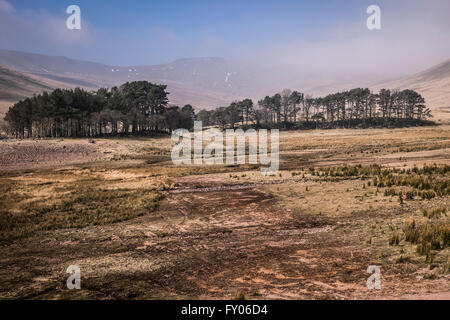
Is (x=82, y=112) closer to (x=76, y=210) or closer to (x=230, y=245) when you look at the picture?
(x=76, y=210)

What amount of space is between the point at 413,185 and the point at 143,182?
2385cm

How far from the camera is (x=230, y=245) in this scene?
1413 centimetres

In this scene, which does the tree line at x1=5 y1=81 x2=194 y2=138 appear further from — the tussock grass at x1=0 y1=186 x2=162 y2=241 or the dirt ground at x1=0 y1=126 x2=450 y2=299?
the tussock grass at x1=0 y1=186 x2=162 y2=241

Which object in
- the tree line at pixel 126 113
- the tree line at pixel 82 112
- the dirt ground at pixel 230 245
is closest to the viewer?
the dirt ground at pixel 230 245

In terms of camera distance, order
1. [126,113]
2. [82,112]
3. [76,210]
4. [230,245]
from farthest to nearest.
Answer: [126,113] → [82,112] → [76,210] → [230,245]

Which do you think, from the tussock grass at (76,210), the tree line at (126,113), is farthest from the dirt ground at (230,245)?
the tree line at (126,113)

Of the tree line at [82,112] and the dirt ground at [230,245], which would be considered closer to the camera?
the dirt ground at [230,245]

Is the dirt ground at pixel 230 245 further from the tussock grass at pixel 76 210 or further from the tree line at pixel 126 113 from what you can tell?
the tree line at pixel 126 113

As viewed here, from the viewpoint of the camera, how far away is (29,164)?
158ft

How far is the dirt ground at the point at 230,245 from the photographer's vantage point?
984 cm

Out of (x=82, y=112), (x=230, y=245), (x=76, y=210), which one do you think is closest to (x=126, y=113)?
(x=82, y=112)
